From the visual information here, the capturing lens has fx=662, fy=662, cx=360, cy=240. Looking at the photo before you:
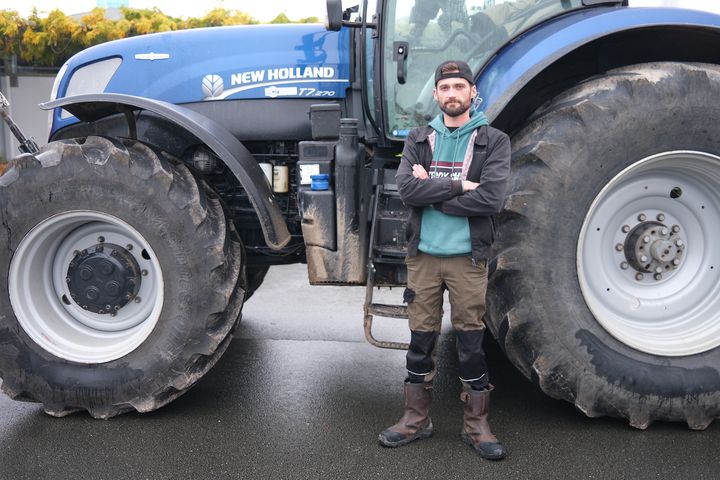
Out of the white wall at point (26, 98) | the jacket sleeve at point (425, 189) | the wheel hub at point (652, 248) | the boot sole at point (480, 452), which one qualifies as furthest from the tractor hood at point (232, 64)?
the white wall at point (26, 98)

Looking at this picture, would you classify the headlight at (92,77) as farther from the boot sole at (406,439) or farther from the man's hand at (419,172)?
the boot sole at (406,439)

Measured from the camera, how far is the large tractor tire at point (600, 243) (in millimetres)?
2955

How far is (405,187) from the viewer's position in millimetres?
2787

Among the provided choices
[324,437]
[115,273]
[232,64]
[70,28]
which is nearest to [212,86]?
[232,64]

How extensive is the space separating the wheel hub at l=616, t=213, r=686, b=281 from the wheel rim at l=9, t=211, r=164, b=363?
7.58 feet

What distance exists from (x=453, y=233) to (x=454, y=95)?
58cm

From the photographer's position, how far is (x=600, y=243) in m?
3.25

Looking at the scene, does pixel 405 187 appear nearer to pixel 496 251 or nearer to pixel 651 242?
pixel 496 251

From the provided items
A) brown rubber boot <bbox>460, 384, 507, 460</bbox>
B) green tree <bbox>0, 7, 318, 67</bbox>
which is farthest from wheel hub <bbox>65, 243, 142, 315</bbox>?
green tree <bbox>0, 7, 318, 67</bbox>

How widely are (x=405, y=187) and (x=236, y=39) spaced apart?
5.61 ft

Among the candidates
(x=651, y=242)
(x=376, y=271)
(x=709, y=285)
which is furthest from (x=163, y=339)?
(x=709, y=285)

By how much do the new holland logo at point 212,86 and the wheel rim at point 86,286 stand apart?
0.97m

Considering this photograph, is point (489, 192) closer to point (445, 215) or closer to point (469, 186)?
point (469, 186)

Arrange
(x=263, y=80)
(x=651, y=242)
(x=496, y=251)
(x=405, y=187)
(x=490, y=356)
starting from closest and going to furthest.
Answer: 1. (x=405, y=187)
2. (x=496, y=251)
3. (x=651, y=242)
4. (x=263, y=80)
5. (x=490, y=356)
